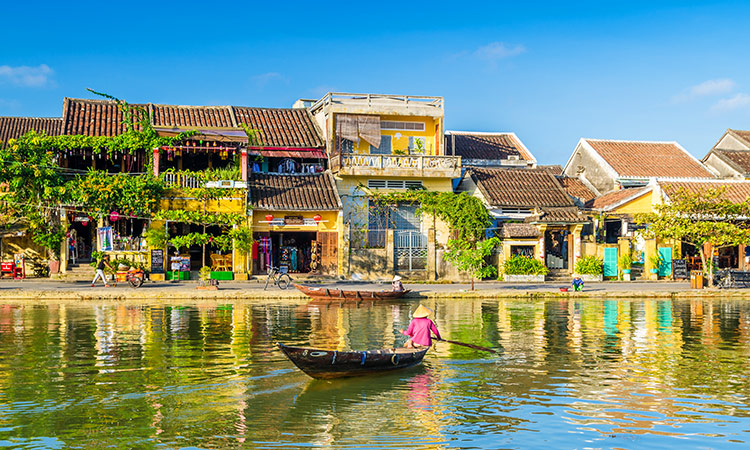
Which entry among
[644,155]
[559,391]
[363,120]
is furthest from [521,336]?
[644,155]

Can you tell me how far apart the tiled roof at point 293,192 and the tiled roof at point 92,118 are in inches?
272

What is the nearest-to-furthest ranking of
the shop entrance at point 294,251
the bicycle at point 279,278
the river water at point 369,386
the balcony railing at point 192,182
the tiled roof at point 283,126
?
the river water at point 369,386 < the bicycle at point 279,278 < the balcony railing at point 192,182 < the shop entrance at point 294,251 < the tiled roof at point 283,126

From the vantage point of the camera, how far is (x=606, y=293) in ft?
107

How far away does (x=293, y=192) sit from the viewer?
37.8 metres

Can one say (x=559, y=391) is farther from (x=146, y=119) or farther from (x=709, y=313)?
(x=146, y=119)

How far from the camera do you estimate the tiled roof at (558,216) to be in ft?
127

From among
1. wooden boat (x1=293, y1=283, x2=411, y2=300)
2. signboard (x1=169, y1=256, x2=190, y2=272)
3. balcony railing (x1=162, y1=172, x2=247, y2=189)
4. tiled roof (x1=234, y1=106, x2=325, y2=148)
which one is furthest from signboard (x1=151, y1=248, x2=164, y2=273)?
wooden boat (x1=293, y1=283, x2=411, y2=300)

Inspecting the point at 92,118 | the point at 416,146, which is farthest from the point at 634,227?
the point at 92,118

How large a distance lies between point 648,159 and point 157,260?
28485 millimetres

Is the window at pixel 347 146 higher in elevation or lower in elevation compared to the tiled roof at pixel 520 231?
higher

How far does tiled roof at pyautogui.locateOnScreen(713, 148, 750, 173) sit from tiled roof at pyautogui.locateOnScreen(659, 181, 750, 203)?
541 cm

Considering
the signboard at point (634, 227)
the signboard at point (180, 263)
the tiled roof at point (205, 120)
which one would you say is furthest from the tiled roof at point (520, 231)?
the signboard at point (180, 263)

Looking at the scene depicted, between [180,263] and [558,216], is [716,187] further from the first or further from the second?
[180,263]

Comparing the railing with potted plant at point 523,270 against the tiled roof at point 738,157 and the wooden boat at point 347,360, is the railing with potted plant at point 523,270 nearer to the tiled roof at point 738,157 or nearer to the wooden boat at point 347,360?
the tiled roof at point 738,157
